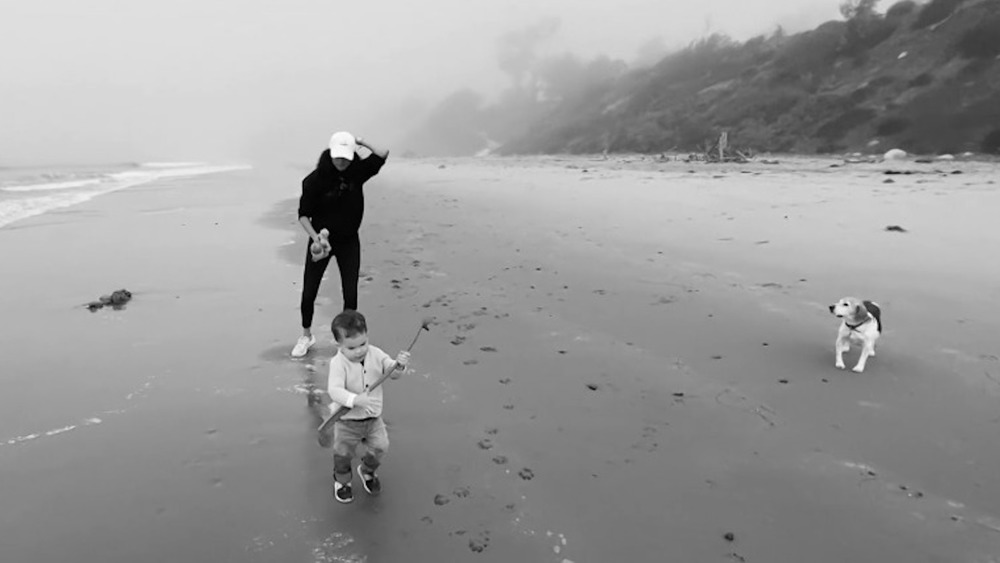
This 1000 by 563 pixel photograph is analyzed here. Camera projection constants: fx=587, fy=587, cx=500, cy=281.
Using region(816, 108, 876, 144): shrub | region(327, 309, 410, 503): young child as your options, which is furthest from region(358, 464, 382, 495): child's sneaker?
region(816, 108, 876, 144): shrub

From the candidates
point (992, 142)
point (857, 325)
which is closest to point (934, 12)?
point (992, 142)

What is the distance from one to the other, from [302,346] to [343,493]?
2440 mm

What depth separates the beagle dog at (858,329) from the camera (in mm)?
→ 4594

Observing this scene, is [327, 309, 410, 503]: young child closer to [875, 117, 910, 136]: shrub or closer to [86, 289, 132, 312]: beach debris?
[86, 289, 132, 312]: beach debris

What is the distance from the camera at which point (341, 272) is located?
558 cm

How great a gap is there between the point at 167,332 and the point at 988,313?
314 inches

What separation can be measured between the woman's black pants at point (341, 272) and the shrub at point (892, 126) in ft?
120

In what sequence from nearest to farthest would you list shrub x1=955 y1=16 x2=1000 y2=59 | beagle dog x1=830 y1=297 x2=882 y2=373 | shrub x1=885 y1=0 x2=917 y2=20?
beagle dog x1=830 y1=297 x2=882 y2=373 < shrub x1=955 y1=16 x2=1000 y2=59 < shrub x1=885 y1=0 x2=917 y2=20

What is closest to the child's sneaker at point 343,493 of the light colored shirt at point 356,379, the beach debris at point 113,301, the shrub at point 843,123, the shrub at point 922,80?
the light colored shirt at point 356,379

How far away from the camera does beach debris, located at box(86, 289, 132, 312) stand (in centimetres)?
678

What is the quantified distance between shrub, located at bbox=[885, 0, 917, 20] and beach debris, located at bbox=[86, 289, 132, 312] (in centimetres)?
5421

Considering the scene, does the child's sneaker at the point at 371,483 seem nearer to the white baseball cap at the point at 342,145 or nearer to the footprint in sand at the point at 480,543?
the footprint in sand at the point at 480,543

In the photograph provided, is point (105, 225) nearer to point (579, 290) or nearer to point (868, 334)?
point (579, 290)

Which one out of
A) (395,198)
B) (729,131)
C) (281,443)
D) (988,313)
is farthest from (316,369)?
(729,131)
